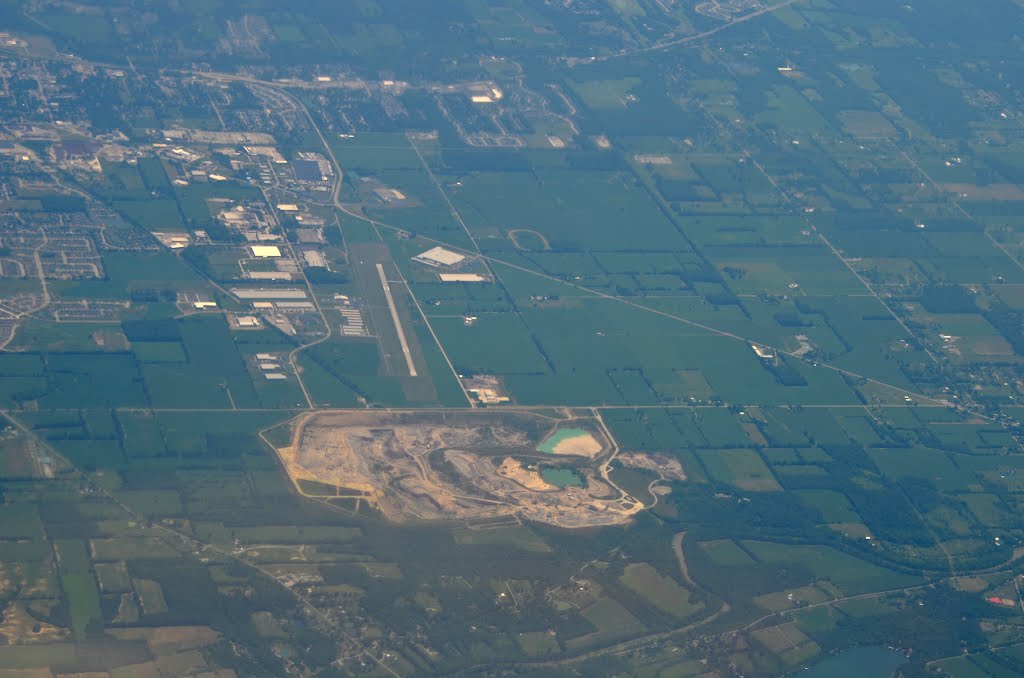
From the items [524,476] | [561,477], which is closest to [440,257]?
[524,476]

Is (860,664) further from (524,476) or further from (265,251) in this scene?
(265,251)

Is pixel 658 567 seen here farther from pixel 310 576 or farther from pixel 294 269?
pixel 294 269

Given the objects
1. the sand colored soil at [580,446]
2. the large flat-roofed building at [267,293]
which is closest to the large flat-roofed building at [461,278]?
the large flat-roofed building at [267,293]

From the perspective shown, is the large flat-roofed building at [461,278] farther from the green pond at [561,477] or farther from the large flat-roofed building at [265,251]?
the green pond at [561,477]

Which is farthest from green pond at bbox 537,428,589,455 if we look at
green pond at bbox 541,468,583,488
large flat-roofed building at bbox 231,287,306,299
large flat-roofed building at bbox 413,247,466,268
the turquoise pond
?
the turquoise pond

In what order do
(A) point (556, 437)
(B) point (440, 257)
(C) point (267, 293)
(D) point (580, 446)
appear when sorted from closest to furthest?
(D) point (580, 446)
(A) point (556, 437)
(C) point (267, 293)
(B) point (440, 257)

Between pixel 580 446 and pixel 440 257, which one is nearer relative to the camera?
pixel 580 446
